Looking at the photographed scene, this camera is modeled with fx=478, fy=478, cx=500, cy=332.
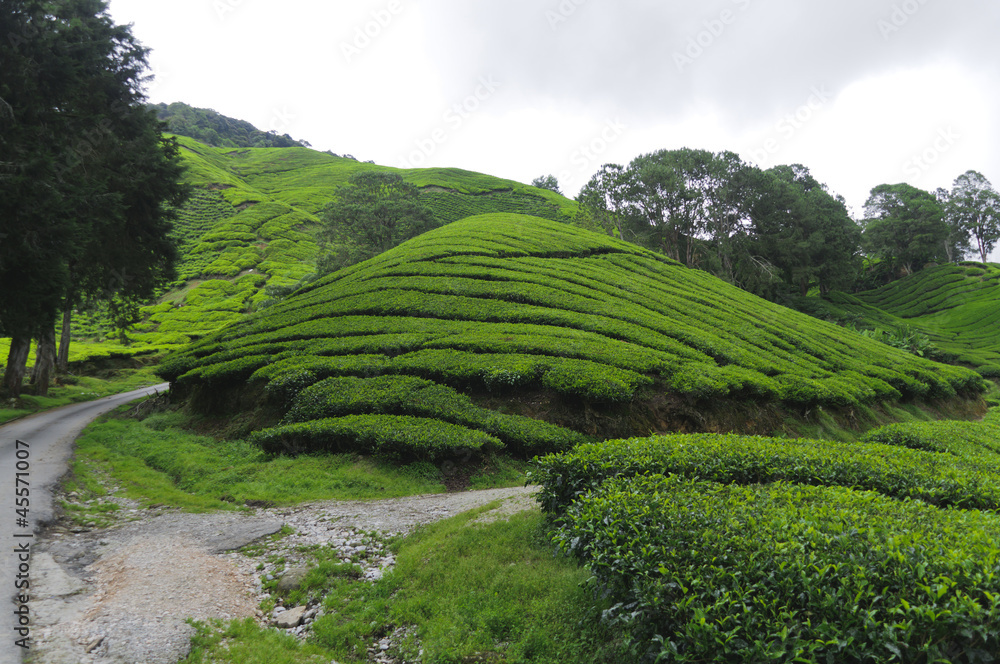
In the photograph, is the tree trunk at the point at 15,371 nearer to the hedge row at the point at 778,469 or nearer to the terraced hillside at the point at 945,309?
the hedge row at the point at 778,469

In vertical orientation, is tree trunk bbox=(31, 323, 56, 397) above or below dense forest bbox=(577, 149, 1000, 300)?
below

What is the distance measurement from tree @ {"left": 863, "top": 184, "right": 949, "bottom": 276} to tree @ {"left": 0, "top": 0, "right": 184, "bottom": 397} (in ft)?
255

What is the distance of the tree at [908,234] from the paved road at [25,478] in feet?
263

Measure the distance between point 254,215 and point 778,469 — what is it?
83166 millimetres

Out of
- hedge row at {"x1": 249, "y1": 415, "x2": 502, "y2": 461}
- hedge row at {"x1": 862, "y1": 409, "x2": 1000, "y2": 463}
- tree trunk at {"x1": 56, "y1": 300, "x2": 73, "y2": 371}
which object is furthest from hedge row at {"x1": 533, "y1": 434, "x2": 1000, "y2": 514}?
tree trunk at {"x1": 56, "y1": 300, "x2": 73, "y2": 371}

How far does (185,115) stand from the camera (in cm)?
14450

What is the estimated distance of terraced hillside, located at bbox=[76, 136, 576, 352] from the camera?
48.8m

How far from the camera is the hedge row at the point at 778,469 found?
6.02 meters

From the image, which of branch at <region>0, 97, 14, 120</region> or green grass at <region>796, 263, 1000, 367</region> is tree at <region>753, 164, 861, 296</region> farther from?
branch at <region>0, 97, 14, 120</region>

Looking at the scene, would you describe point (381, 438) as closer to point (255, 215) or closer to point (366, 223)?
point (366, 223)

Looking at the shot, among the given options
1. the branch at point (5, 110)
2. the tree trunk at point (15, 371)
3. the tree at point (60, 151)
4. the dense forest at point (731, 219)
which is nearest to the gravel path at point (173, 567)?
the tree at point (60, 151)

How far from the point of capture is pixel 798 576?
359cm

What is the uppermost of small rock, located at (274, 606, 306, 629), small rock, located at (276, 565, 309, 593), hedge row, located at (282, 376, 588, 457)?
hedge row, located at (282, 376, 588, 457)

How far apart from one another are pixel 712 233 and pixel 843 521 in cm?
4626
